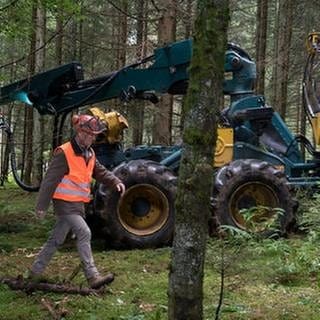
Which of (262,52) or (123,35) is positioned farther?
(123,35)

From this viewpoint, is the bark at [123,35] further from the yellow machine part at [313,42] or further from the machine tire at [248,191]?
the machine tire at [248,191]

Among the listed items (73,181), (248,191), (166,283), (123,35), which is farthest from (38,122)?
(166,283)

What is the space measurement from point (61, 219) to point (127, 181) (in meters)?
2.14

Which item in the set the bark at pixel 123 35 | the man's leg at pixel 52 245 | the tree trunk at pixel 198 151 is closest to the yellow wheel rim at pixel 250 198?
the man's leg at pixel 52 245

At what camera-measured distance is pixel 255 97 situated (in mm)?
9297

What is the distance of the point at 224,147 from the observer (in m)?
9.07

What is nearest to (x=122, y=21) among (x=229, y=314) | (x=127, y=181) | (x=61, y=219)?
(x=127, y=181)

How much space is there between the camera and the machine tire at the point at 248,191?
27.4 feet

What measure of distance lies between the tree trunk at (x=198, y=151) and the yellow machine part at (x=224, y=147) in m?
4.95

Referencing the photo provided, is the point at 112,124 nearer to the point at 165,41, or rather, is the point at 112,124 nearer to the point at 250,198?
the point at 250,198

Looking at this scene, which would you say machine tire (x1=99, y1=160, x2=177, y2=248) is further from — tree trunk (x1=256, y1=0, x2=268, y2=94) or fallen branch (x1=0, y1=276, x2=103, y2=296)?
tree trunk (x1=256, y1=0, x2=268, y2=94)

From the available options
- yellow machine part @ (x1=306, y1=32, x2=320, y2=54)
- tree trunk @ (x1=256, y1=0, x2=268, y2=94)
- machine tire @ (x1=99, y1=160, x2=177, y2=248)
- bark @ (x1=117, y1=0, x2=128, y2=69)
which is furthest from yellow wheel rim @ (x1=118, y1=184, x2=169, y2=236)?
bark @ (x1=117, y1=0, x2=128, y2=69)

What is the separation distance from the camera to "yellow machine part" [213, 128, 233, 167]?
9.03 meters

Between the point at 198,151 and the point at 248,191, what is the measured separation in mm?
4689
